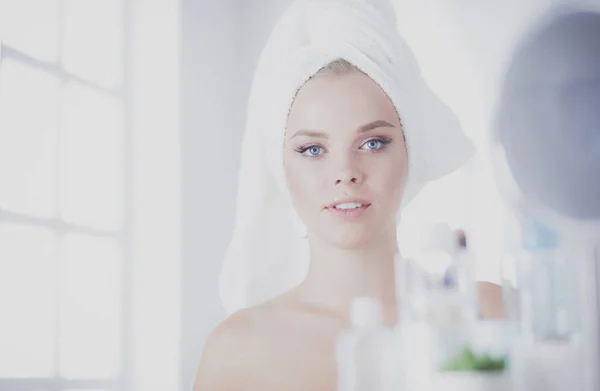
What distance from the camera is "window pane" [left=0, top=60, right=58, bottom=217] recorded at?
4.77 feet

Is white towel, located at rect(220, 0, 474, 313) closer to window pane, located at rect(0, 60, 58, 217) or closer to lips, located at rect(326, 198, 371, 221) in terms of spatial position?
lips, located at rect(326, 198, 371, 221)

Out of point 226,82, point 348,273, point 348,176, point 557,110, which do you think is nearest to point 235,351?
Answer: point 348,273

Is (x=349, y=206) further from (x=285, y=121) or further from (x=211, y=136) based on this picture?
(x=211, y=136)

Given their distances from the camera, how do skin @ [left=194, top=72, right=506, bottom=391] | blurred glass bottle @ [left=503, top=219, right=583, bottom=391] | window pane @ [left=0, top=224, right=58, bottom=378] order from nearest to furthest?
blurred glass bottle @ [left=503, top=219, right=583, bottom=391], skin @ [left=194, top=72, right=506, bottom=391], window pane @ [left=0, top=224, right=58, bottom=378]

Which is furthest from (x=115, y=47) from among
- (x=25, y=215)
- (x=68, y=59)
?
(x=25, y=215)

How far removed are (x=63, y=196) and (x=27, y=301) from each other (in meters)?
0.18

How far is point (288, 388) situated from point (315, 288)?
153 millimetres

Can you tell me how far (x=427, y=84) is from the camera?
132cm

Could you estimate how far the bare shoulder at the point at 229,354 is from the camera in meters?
1.32

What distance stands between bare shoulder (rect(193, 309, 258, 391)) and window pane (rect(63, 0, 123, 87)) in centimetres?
45

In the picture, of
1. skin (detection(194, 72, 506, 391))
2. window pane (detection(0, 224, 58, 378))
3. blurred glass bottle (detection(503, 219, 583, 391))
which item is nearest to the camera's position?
blurred glass bottle (detection(503, 219, 583, 391))

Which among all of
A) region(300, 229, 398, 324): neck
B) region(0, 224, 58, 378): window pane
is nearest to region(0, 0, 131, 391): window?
region(0, 224, 58, 378): window pane

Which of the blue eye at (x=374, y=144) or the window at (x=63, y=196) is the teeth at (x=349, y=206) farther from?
the window at (x=63, y=196)

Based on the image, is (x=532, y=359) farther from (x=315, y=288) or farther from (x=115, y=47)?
(x=115, y=47)
